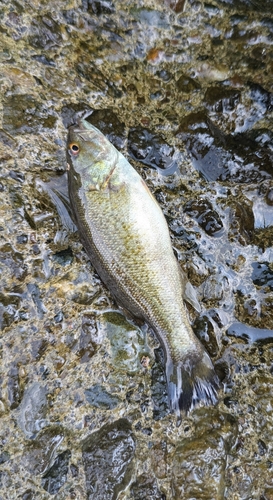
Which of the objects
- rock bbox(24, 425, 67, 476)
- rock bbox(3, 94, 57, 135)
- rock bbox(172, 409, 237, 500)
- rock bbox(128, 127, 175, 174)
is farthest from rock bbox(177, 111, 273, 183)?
rock bbox(24, 425, 67, 476)

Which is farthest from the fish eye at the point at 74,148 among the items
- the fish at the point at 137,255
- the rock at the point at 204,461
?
the rock at the point at 204,461

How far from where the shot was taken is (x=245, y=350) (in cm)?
211

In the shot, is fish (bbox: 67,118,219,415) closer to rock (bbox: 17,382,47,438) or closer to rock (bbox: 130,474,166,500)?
rock (bbox: 130,474,166,500)

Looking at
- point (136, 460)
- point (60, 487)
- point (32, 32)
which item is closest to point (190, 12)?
point (32, 32)

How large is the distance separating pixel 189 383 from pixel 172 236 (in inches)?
37.3

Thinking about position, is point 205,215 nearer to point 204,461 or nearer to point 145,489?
point 204,461

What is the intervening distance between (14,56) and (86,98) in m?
0.53

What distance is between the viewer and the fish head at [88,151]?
6.72 ft

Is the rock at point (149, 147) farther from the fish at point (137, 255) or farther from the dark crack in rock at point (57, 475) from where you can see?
the dark crack in rock at point (57, 475)

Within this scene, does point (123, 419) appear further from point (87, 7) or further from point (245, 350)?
point (87, 7)

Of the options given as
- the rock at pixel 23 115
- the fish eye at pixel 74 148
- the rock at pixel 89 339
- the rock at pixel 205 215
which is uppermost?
the rock at pixel 23 115

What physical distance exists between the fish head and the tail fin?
128cm

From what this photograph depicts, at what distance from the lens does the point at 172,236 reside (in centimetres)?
224

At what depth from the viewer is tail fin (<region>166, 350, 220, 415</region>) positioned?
6.43 feet
